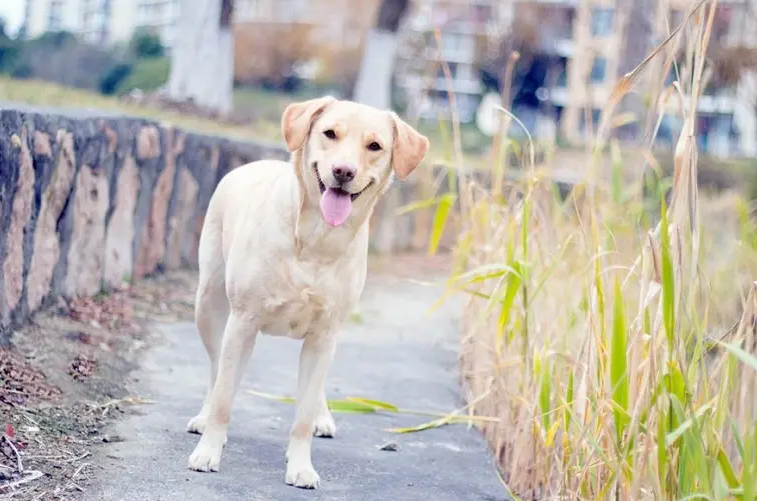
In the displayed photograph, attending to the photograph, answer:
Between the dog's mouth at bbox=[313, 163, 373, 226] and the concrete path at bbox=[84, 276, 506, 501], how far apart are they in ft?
3.07

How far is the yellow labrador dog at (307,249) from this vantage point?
3893 millimetres

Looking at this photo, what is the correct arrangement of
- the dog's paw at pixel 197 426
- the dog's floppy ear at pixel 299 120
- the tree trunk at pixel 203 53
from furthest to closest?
the tree trunk at pixel 203 53, the dog's paw at pixel 197 426, the dog's floppy ear at pixel 299 120

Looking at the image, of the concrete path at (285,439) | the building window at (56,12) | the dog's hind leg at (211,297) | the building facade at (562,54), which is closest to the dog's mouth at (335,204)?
the dog's hind leg at (211,297)

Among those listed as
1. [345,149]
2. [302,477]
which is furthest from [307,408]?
[345,149]

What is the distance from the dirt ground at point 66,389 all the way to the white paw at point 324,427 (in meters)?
0.71

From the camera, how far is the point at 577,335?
17.5 feet

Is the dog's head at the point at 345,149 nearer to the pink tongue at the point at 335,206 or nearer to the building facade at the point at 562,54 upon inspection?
the pink tongue at the point at 335,206

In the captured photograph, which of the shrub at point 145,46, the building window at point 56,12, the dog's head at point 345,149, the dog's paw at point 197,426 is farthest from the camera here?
the building window at point 56,12

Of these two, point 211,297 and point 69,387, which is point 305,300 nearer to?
point 211,297

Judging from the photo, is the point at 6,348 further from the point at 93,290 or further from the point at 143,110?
the point at 143,110

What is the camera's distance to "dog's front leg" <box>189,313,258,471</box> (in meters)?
3.97

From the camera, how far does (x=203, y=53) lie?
14672 mm

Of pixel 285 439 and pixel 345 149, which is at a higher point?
pixel 345 149

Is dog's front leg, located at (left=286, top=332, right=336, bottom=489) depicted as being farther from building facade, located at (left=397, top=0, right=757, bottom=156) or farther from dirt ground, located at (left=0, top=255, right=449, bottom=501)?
building facade, located at (left=397, top=0, right=757, bottom=156)
